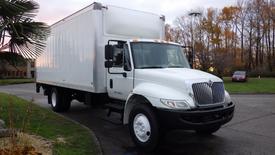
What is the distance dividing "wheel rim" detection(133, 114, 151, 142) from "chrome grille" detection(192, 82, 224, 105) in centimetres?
119

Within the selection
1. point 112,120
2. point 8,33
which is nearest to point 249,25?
point 112,120

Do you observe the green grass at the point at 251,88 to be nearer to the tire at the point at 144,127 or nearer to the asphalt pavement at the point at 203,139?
the asphalt pavement at the point at 203,139

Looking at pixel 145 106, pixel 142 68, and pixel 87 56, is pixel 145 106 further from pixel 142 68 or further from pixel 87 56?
pixel 87 56

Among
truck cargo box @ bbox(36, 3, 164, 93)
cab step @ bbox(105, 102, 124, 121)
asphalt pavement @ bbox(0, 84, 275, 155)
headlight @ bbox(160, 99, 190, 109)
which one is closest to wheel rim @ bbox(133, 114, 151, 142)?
asphalt pavement @ bbox(0, 84, 275, 155)

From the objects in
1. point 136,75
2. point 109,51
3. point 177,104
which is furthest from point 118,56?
point 177,104

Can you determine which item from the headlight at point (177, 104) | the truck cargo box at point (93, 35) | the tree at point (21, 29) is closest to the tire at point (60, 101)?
the truck cargo box at point (93, 35)

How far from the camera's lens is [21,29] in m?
6.59

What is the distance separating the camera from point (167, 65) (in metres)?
8.30

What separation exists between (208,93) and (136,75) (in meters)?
1.77

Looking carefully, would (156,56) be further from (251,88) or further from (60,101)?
(251,88)

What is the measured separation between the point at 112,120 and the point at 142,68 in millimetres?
3621

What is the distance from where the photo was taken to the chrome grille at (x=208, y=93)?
22.8ft

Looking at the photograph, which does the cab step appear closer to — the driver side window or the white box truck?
the white box truck

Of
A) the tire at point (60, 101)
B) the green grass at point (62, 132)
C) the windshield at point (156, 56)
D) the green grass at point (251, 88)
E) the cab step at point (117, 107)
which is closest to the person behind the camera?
the green grass at point (62, 132)
